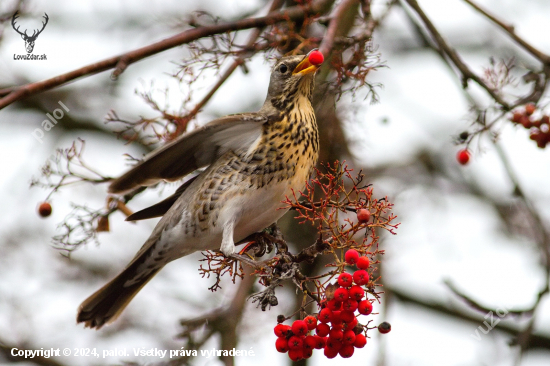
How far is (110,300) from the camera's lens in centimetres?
389

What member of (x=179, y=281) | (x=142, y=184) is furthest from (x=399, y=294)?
(x=142, y=184)

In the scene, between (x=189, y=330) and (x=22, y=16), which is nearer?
(x=189, y=330)

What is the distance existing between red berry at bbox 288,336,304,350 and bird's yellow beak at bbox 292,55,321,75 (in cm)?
164

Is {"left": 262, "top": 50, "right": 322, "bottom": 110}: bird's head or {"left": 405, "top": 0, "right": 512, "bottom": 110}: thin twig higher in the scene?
{"left": 262, "top": 50, "right": 322, "bottom": 110}: bird's head

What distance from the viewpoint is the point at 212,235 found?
3.53 meters

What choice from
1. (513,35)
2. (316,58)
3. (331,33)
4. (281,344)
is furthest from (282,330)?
(513,35)

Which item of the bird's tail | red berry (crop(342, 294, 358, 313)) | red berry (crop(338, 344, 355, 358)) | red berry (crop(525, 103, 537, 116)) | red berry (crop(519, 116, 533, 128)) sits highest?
red berry (crop(525, 103, 537, 116))

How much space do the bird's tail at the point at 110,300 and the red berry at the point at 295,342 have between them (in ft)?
5.61

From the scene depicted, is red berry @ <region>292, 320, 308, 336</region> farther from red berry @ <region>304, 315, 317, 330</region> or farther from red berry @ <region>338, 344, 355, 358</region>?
red berry @ <region>338, 344, 355, 358</region>

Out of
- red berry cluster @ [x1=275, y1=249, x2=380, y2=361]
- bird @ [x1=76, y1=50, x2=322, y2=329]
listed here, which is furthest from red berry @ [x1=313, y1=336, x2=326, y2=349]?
bird @ [x1=76, y1=50, x2=322, y2=329]

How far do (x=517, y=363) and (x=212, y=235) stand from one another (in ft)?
5.91

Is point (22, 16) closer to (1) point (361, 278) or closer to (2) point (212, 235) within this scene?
(2) point (212, 235)

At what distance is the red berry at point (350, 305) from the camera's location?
7.14 feet

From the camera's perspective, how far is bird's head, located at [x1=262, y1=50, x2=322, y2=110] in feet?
11.8
